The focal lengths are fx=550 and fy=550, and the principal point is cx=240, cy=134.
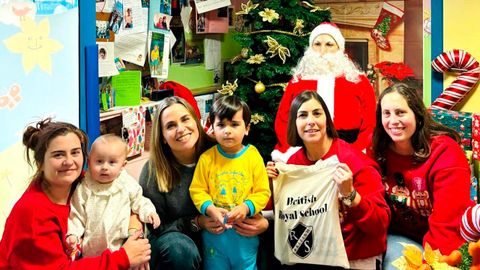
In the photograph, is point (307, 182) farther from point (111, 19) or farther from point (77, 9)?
point (111, 19)

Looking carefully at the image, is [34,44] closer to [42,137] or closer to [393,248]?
[42,137]

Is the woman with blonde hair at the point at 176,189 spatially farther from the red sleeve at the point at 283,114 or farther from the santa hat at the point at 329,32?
the santa hat at the point at 329,32

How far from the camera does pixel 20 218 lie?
5.44ft

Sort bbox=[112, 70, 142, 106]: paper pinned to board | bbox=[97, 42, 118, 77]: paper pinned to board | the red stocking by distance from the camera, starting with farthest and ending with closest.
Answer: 1. the red stocking
2. bbox=[112, 70, 142, 106]: paper pinned to board
3. bbox=[97, 42, 118, 77]: paper pinned to board

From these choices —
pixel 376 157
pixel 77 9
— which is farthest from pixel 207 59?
pixel 376 157

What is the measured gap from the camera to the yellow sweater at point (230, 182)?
6.91 feet

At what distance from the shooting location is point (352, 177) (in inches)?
79.6

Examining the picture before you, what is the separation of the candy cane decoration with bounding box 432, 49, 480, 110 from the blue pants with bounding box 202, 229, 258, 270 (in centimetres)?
150

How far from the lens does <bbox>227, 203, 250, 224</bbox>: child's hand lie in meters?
2.03

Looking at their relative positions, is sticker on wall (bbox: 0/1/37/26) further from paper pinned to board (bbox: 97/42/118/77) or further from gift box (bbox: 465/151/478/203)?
gift box (bbox: 465/151/478/203)

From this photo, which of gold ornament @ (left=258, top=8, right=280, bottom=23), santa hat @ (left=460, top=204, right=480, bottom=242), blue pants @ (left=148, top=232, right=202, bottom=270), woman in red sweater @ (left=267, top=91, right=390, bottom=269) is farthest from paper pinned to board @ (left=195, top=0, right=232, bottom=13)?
santa hat @ (left=460, top=204, right=480, bottom=242)

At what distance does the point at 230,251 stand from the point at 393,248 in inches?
25.2

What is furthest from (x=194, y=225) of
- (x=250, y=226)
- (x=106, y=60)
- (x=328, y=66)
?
(x=328, y=66)

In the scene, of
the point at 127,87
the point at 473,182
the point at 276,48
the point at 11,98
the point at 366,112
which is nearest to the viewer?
the point at 11,98
